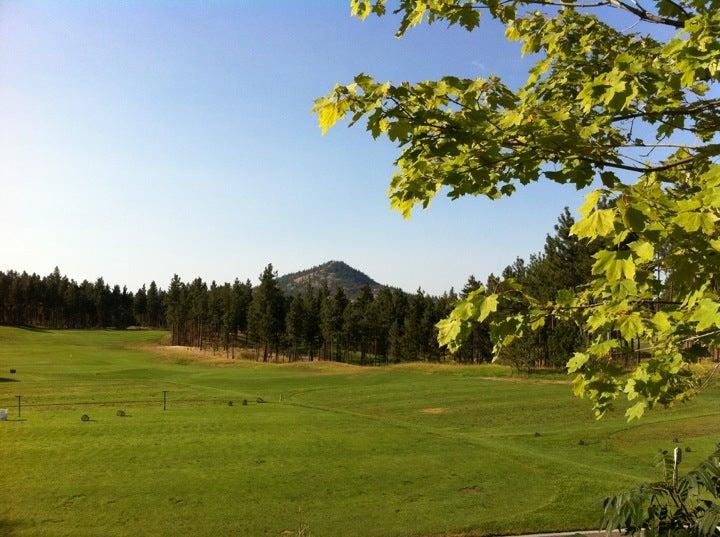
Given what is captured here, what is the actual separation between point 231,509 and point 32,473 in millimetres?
7751

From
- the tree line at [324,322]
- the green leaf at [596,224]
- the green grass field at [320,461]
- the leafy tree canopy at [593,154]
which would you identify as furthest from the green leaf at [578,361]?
the tree line at [324,322]

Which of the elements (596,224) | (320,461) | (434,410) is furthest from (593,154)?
(434,410)

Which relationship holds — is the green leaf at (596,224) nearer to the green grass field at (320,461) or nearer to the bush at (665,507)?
the bush at (665,507)

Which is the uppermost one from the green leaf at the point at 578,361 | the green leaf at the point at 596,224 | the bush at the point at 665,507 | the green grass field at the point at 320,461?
the green leaf at the point at 596,224

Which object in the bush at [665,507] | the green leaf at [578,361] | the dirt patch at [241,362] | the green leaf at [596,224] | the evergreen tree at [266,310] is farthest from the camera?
the evergreen tree at [266,310]

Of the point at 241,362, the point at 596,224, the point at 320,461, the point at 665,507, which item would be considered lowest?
the point at 241,362

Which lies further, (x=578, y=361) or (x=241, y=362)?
(x=241, y=362)

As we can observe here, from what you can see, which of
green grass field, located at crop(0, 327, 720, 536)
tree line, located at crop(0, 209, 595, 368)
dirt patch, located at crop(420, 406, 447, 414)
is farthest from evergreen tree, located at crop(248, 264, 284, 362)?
dirt patch, located at crop(420, 406, 447, 414)

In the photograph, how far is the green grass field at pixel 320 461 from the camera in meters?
13.5

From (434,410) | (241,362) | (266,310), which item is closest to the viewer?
(434,410)

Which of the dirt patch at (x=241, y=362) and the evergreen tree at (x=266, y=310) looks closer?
the dirt patch at (x=241, y=362)

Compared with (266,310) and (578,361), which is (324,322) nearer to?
(266,310)

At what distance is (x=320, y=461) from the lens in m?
19.4

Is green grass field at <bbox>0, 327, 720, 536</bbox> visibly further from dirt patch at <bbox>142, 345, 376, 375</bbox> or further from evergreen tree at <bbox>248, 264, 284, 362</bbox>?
evergreen tree at <bbox>248, 264, 284, 362</bbox>
